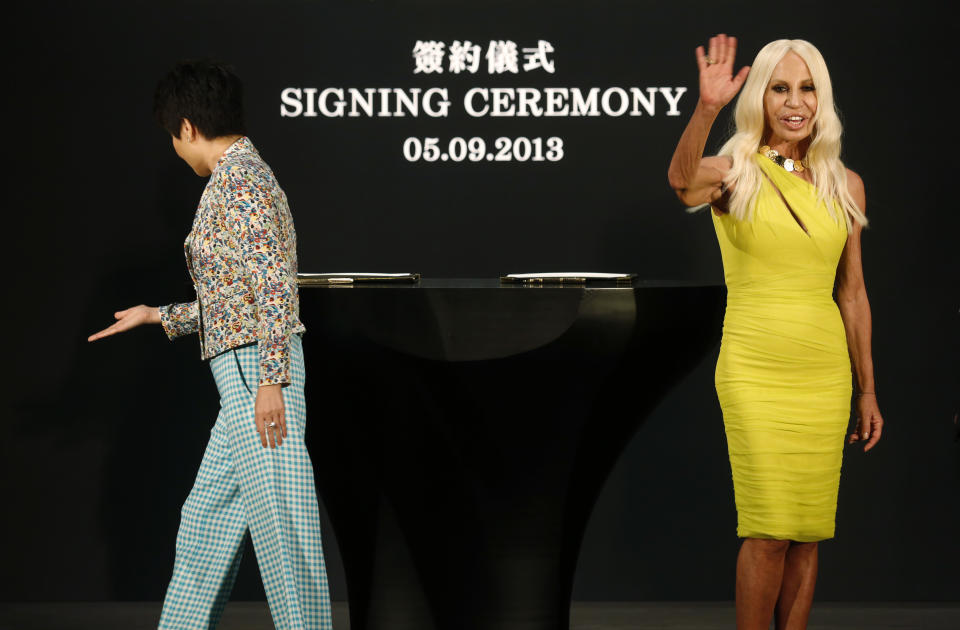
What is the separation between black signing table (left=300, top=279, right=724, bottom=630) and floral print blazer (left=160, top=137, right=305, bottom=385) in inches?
7.3

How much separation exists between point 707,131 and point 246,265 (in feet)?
2.94

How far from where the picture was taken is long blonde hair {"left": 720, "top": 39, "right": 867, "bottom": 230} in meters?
2.49

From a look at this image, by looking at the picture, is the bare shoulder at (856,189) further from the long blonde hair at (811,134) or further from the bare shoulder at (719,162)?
the bare shoulder at (719,162)

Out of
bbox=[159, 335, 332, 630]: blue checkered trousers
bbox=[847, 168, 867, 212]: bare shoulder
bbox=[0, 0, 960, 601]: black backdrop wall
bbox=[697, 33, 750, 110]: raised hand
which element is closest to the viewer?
bbox=[697, 33, 750, 110]: raised hand

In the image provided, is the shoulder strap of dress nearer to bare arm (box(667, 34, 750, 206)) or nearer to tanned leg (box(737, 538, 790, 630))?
bare arm (box(667, 34, 750, 206))

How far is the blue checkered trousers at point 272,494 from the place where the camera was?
235 centimetres

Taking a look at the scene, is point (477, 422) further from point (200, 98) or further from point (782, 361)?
point (200, 98)

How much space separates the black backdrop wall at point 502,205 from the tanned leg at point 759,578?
1325 mm

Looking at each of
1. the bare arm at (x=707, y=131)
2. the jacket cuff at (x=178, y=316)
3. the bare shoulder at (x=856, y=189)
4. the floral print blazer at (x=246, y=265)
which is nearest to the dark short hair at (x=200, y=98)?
the floral print blazer at (x=246, y=265)

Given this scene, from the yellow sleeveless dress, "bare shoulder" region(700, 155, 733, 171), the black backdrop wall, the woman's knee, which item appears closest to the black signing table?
the yellow sleeveless dress

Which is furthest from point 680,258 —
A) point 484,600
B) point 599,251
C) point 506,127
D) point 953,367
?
point 484,600

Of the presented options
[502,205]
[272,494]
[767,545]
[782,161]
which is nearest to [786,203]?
[782,161]

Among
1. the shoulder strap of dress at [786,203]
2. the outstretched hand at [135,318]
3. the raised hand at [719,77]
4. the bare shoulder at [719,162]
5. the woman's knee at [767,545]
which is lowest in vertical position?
the woman's knee at [767,545]

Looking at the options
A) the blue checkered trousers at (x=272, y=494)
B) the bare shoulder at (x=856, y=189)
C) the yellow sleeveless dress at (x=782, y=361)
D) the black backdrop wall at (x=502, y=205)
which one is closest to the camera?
the blue checkered trousers at (x=272, y=494)
